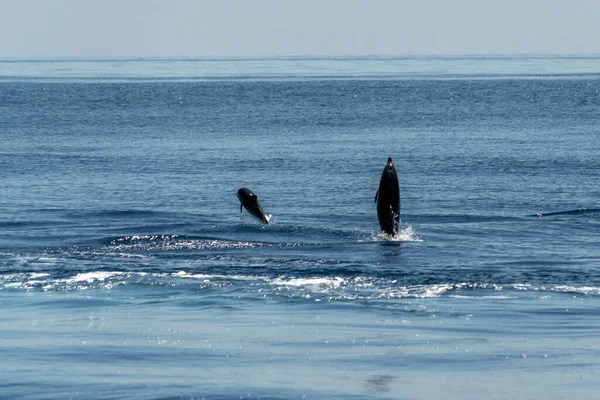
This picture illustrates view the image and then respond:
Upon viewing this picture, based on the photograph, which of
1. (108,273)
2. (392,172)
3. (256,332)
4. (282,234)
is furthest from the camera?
(282,234)

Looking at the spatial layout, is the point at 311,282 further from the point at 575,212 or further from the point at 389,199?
the point at 575,212

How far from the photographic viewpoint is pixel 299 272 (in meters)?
24.9

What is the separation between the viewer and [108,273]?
81.8ft

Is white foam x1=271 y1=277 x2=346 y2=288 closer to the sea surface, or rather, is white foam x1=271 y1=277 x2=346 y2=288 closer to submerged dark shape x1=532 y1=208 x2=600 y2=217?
the sea surface

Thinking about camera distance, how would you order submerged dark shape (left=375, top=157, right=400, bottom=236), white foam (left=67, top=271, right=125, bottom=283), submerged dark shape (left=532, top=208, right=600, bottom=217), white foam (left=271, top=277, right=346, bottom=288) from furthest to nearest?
1. submerged dark shape (left=532, top=208, right=600, bottom=217)
2. submerged dark shape (left=375, top=157, right=400, bottom=236)
3. white foam (left=67, top=271, right=125, bottom=283)
4. white foam (left=271, top=277, right=346, bottom=288)

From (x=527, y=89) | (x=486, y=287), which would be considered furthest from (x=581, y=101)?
(x=486, y=287)

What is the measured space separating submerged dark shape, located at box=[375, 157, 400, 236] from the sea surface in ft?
2.07

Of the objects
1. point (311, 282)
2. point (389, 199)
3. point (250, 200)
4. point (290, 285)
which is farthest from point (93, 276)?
point (389, 199)

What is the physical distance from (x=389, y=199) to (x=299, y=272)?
5.10m

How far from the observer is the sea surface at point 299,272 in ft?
51.6

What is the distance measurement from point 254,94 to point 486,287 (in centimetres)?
10443

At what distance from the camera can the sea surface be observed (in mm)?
15727

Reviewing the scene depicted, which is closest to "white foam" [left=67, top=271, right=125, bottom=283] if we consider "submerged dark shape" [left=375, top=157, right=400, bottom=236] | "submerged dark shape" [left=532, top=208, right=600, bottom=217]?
"submerged dark shape" [left=375, top=157, right=400, bottom=236]

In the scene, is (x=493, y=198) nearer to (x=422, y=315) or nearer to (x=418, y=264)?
(x=418, y=264)
